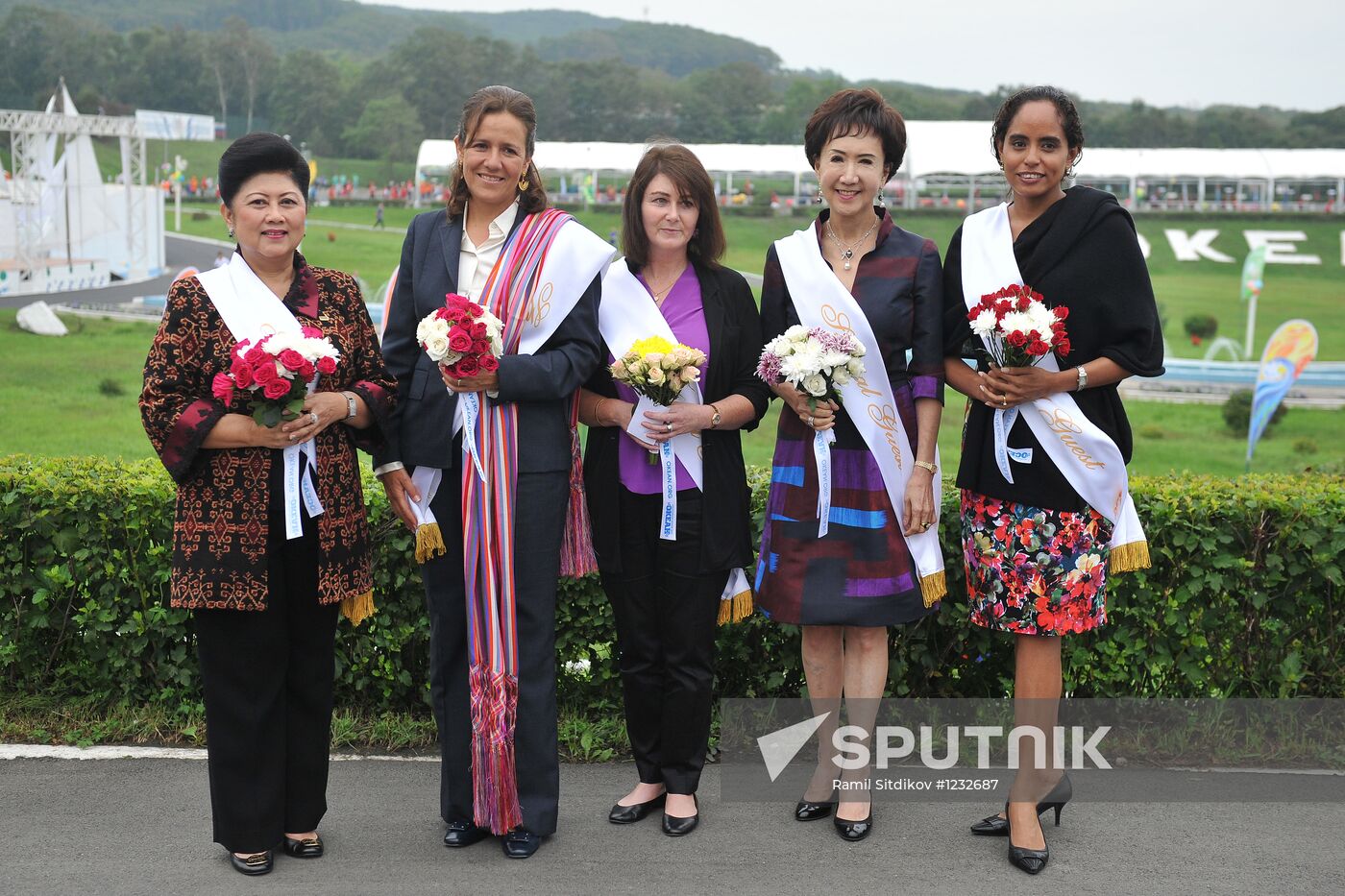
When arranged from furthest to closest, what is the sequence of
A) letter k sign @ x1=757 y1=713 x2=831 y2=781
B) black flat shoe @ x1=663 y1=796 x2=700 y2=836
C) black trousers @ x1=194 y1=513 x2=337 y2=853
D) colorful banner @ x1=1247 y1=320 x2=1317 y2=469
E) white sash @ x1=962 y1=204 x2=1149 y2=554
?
1. colorful banner @ x1=1247 y1=320 x2=1317 y2=469
2. letter k sign @ x1=757 y1=713 x2=831 y2=781
3. black flat shoe @ x1=663 y1=796 x2=700 y2=836
4. white sash @ x1=962 y1=204 x2=1149 y2=554
5. black trousers @ x1=194 y1=513 x2=337 y2=853

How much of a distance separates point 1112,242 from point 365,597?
236cm

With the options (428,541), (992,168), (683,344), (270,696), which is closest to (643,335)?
(683,344)

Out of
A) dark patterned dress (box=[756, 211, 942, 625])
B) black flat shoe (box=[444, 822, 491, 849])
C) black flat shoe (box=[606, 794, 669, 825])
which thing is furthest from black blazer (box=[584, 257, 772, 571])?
black flat shoe (box=[444, 822, 491, 849])

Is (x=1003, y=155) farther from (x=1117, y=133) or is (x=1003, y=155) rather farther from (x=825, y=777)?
(x=1117, y=133)

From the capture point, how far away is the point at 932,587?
3.62 meters

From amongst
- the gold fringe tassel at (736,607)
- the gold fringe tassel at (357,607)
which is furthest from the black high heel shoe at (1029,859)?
the gold fringe tassel at (357,607)

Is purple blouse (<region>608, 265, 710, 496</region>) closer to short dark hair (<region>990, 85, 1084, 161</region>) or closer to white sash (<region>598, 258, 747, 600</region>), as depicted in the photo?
white sash (<region>598, 258, 747, 600</region>)

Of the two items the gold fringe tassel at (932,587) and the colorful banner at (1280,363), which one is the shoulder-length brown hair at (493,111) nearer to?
the gold fringe tassel at (932,587)

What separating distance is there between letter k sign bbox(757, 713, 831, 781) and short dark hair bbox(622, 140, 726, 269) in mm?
1662

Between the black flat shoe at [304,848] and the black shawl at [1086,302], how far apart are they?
7.20 feet

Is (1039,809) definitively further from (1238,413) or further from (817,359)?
(1238,413)

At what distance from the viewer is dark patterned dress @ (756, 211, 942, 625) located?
348 cm

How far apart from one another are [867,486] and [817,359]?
0.48 metres

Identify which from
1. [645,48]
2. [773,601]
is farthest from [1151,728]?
[645,48]
